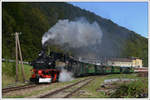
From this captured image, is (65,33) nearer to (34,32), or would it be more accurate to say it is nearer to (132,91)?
(132,91)

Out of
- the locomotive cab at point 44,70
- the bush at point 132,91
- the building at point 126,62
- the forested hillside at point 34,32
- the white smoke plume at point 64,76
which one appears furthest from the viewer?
the building at point 126,62

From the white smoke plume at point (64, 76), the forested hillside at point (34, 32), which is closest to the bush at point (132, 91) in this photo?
the white smoke plume at point (64, 76)

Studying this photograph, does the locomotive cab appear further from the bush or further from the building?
the building

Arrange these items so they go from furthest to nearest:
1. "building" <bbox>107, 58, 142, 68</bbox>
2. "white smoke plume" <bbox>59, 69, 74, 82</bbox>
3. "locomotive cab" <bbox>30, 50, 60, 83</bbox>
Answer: "building" <bbox>107, 58, 142, 68</bbox> < "white smoke plume" <bbox>59, 69, 74, 82</bbox> < "locomotive cab" <bbox>30, 50, 60, 83</bbox>

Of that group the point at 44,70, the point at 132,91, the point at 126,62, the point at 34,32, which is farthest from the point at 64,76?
the point at 126,62

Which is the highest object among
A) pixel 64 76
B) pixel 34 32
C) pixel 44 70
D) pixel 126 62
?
pixel 34 32

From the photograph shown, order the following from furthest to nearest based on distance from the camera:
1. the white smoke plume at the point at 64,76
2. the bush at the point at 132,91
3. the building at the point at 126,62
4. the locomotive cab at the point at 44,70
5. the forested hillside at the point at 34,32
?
the building at the point at 126,62 < the forested hillside at the point at 34,32 < the white smoke plume at the point at 64,76 < the locomotive cab at the point at 44,70 < the bush at the point at 132,91

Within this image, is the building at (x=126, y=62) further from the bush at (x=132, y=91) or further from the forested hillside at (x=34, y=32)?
the bush at (x=132, y=91)

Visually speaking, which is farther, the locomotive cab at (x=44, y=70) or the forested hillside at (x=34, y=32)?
the forested hillside at (x=34, y=32)

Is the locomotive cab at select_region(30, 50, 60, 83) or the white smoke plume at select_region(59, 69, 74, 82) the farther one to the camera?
the white smoke plume at select_region(59, 69, 74, 82)

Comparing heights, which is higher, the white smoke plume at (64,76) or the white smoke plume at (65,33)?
the white smoke plume at (65,33)

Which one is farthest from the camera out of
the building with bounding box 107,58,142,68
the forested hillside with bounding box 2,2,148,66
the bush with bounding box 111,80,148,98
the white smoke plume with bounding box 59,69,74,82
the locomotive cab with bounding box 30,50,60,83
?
the building with bounding box 107,58,142,68

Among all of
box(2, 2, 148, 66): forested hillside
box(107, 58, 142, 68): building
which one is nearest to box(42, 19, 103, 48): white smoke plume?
box(2, 2, 148, 66): forested hillside

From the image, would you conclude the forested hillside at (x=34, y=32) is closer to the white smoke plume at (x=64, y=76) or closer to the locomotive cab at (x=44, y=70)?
the white smoke plume at (x=64, y=76)
